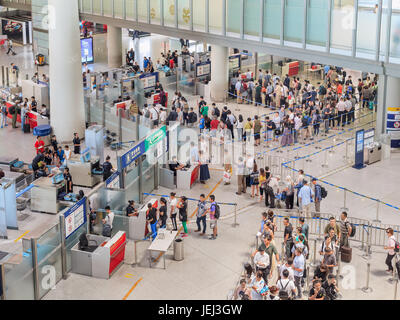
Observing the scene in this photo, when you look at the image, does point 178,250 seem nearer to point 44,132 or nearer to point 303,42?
point 303,42

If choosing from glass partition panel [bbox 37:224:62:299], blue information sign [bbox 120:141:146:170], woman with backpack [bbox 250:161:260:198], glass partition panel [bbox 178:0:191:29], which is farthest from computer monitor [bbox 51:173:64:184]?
glass partition panel [bbox 178:0:191:29]

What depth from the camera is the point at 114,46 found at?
47.7 metres

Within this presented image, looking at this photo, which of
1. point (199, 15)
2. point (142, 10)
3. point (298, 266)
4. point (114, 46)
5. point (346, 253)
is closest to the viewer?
point (298, 266)

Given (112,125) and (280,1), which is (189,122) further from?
(280,1)

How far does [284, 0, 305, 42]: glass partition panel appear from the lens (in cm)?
2842

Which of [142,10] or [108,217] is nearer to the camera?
[108,217]

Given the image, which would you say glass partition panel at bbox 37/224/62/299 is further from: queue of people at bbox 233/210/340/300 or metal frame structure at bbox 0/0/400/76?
metal frame structure at bbox 0/0/400/76

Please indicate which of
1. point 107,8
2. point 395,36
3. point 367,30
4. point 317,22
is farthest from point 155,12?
point 395,36

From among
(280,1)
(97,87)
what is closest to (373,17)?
(280,1)

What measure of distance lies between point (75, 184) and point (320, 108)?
1306cm

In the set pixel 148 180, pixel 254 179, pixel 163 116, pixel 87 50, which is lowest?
pixel 148 180

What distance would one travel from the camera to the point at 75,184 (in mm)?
26109

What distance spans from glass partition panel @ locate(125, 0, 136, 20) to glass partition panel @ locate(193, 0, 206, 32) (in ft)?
18.0

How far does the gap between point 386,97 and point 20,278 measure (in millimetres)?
18300
